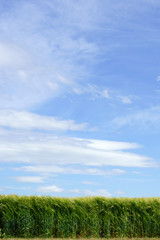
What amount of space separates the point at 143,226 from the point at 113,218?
66.6 inches

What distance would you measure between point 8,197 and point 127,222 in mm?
6419

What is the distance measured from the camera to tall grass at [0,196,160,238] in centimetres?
1631

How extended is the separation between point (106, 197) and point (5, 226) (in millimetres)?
5486

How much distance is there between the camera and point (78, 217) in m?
16.3

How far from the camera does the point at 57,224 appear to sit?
16.4 m

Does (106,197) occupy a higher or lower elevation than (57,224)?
higher

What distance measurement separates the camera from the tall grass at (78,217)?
53.5 ft

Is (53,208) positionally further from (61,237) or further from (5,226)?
(5,226)

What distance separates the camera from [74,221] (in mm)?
16312

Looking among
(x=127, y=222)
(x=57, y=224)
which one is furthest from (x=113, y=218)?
(x=57, y=224)

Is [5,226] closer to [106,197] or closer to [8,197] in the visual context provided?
[8,197]

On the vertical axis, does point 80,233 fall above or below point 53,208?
below

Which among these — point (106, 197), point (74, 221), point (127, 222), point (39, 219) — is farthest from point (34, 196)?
point (127, 222)

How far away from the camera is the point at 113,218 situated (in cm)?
1650
